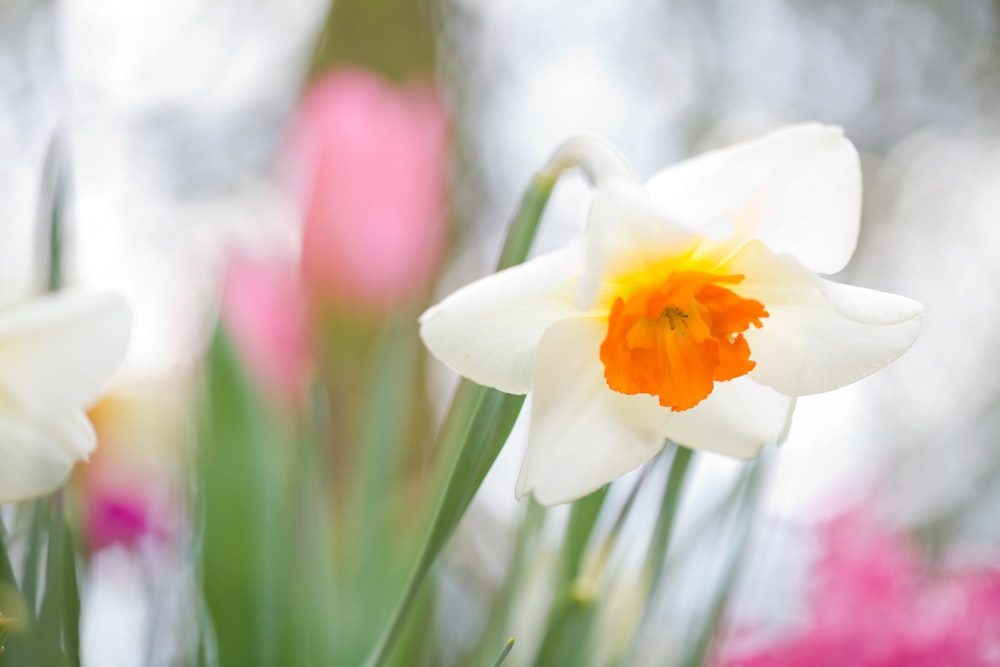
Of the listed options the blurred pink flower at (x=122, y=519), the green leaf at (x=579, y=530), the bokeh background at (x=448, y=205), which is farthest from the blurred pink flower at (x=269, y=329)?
the green leaf at (x=579, y=530)

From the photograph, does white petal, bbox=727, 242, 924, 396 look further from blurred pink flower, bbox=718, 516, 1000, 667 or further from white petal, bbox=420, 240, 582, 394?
blurred pink flower, bbox=718, 516, 1000, 667

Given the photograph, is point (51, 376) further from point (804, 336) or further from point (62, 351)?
point (804, 336)

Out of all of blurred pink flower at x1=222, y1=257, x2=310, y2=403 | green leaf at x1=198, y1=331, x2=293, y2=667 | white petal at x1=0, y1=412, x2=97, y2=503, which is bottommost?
green leaf at x1=198, y1=331, x2=293, y2=667

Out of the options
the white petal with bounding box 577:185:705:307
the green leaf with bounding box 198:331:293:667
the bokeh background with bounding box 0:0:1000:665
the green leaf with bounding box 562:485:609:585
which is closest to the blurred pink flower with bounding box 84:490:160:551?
the bokeh background with bounding box 0:0:1000:665

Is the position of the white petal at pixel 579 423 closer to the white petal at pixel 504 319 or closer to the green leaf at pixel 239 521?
the white petal at pixel 504 319

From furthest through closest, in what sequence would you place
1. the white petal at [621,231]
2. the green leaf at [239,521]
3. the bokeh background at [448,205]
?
the bokeh background at [448,205] < the green leaf at [239,521] < the white petal at [621,231]

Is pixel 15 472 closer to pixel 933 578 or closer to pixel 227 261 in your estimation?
pixel 227 261

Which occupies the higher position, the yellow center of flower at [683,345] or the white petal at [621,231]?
the white petal at [621,231]

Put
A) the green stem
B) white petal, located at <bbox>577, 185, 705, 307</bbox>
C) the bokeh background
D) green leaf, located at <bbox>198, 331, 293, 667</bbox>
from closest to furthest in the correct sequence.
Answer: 1. white petal, located at <bbox>577, 185, 705, 307</bbox>
2. the green stem
3. green leaf, located at <bbox>198, 331, 293, 667</bbox>
4. the bokeh background
